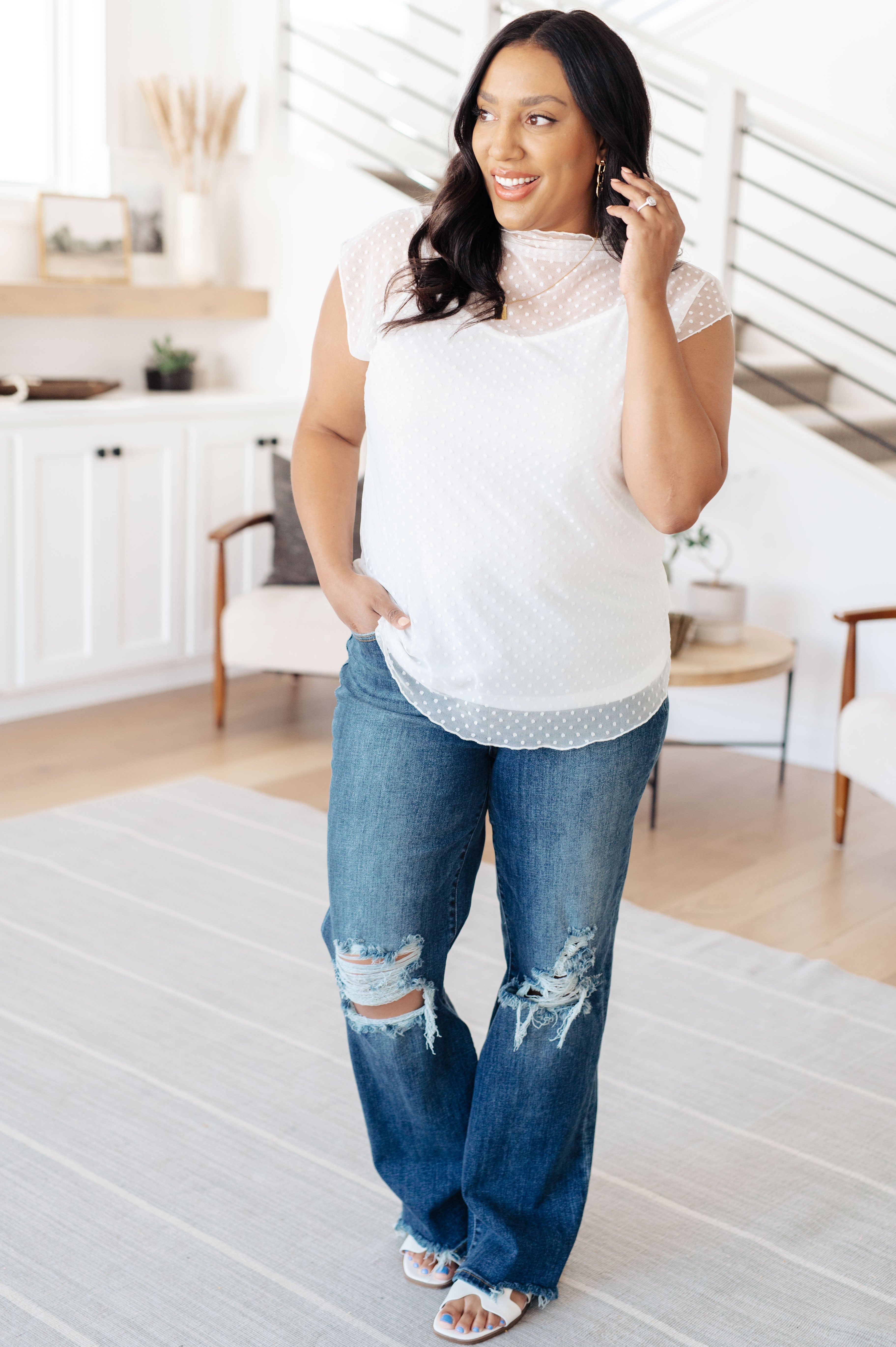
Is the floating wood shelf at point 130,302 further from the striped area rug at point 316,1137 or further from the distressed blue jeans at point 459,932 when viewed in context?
the distressed blue jeans at point 459,932

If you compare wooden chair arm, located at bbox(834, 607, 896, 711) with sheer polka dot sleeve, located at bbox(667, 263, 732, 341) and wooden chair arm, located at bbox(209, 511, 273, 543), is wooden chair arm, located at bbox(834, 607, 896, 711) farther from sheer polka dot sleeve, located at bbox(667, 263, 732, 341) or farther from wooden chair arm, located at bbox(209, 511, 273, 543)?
sheer polka dot sleeve, located at bbox(667, 263, 732, 341)

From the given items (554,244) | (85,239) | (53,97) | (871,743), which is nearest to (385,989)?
(554,244)

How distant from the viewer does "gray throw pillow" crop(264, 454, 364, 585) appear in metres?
4.00

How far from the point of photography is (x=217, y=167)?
4.74m

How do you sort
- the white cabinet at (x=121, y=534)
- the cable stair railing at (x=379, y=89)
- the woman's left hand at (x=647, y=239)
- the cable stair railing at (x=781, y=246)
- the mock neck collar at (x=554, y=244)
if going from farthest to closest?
the cable stair railing at (x=379, y=89)
the cable stair railing at (x=781, y=246)
the white cabinet at (x=121, y=534)
the mock neck collar at (x=554, y=244)
the woman's left hand at (x=647, y=239)

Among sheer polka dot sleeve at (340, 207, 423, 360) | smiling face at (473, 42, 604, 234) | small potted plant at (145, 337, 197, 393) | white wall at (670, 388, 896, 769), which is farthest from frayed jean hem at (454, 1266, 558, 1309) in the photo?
small potted plant at (145, 337, 197, 393)

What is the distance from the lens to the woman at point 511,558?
132cm

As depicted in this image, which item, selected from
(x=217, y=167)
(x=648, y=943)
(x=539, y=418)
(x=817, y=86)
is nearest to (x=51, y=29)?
(x=217, y=167)

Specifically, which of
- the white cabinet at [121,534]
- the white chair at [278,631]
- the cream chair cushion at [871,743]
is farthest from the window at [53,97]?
the cream chair cushion at [871,743]

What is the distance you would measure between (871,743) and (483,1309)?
1693 mm

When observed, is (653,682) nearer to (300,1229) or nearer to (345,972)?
(345,972)

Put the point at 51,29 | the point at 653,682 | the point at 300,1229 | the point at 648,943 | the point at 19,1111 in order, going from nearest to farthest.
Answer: the point at 653,682 < the point at 300,1229 < the point at 19,1111 < the point at 648,943 < the point at 51,29

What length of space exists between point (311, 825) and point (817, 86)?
365 cm

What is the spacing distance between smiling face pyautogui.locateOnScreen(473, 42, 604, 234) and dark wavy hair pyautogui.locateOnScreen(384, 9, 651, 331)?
1 centimetres
